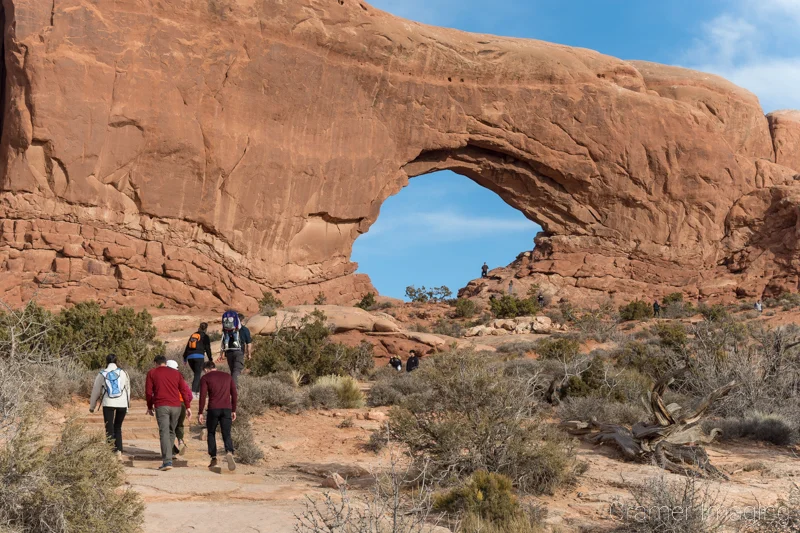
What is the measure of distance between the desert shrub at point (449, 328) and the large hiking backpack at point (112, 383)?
17.5 m

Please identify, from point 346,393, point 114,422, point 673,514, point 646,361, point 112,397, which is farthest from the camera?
point 646,361

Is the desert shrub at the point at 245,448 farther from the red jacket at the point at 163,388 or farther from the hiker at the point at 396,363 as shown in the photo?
the hiker at the point at 396,363

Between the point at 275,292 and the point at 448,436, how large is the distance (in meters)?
20.7

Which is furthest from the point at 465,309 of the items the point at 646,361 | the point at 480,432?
the point at 480,432

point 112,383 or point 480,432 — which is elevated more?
point 112,383

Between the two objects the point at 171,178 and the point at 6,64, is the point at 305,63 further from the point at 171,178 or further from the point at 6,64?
the point at 6,64

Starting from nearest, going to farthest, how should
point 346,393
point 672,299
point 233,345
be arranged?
point 233,345 < point 346,393 < point 672,299

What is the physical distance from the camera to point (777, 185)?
3412 cm

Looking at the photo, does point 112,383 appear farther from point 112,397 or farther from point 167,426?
point 167,426

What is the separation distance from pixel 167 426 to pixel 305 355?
742cm

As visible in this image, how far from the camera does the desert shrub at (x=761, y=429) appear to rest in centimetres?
994

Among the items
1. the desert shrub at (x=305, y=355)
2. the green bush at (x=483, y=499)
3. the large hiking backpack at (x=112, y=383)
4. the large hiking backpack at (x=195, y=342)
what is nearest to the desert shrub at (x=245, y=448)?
the large hiking backpack at (x=112, y=383)

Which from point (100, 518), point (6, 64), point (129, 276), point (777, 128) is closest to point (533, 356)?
point (129, 276)

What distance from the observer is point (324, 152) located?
28359mm
